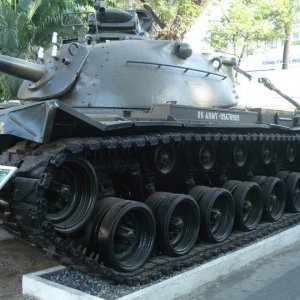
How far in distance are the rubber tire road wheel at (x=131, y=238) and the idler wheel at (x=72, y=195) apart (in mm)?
245

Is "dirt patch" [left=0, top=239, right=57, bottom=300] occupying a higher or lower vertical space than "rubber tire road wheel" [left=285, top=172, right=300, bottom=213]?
lower

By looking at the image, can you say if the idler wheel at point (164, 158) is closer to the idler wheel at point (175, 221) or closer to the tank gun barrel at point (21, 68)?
the idler wheel at point (175, 221)

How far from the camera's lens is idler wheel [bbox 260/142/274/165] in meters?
8.15

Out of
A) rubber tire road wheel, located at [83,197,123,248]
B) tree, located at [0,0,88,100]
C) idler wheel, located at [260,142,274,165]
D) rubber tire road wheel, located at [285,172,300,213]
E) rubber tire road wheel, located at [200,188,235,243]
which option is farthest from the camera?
tree, located at [0,0,88,100]

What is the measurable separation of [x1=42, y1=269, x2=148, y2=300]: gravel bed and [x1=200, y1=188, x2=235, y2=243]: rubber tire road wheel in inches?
63.6

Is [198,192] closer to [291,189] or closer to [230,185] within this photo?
[230,185]

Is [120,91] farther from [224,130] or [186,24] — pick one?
[186,24]

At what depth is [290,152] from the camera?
912 cm

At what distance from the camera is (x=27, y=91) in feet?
23.5

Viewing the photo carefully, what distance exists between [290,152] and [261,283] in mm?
3766

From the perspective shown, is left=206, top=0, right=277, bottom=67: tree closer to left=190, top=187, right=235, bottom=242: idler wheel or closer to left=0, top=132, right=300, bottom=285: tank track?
left=190, top=187, right=235, bottom=242: idler wheel

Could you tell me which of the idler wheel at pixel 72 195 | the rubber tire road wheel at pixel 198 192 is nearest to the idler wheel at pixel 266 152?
the rubber tire road wheel at pixel 198 192

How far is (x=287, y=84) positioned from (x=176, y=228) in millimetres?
17309

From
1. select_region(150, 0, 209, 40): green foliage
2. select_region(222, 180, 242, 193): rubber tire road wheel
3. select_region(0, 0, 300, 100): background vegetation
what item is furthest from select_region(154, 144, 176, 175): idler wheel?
select_region(150, 0, 209, 40): green foliage
